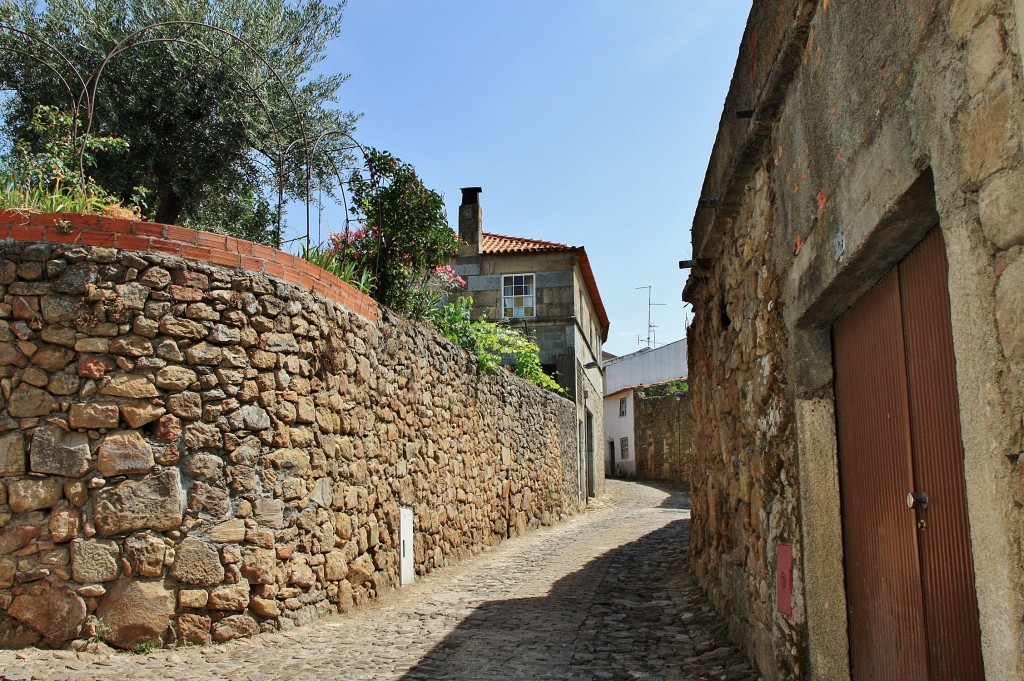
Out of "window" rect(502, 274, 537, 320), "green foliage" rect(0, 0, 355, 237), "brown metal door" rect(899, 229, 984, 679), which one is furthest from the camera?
"window" rect(502, 274, 537, 320)

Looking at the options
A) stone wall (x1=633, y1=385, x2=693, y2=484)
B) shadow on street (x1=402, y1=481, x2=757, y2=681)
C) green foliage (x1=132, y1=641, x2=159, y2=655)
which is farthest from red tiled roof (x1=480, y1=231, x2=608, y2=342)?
green foliage (x1=132, y1=641, x2=159, y2=655)

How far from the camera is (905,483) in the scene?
9.51ft

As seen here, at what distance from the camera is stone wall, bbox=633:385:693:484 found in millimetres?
24734

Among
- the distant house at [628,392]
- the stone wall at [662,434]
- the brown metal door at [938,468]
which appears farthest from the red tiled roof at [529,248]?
the brown metal door at [938,468]

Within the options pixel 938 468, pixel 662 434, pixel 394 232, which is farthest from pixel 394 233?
pixel 662 434

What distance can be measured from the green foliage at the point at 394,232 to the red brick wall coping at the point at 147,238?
2080 mm

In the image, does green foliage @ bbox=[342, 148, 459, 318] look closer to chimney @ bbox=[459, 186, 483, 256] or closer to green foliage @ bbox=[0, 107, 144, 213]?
green foliage @ bbox=[0, 107, 144, 213]

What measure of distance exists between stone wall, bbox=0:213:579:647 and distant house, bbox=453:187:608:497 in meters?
11.7

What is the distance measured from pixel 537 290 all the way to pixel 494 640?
518 inches

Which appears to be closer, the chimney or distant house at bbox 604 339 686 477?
the chimney

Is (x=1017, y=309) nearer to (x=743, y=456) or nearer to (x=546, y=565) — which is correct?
(x=743, y=456)

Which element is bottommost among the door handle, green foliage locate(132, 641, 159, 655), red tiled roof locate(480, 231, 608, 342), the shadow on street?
the shadow on street

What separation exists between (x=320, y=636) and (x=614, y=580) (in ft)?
10.4

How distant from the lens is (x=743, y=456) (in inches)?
199
